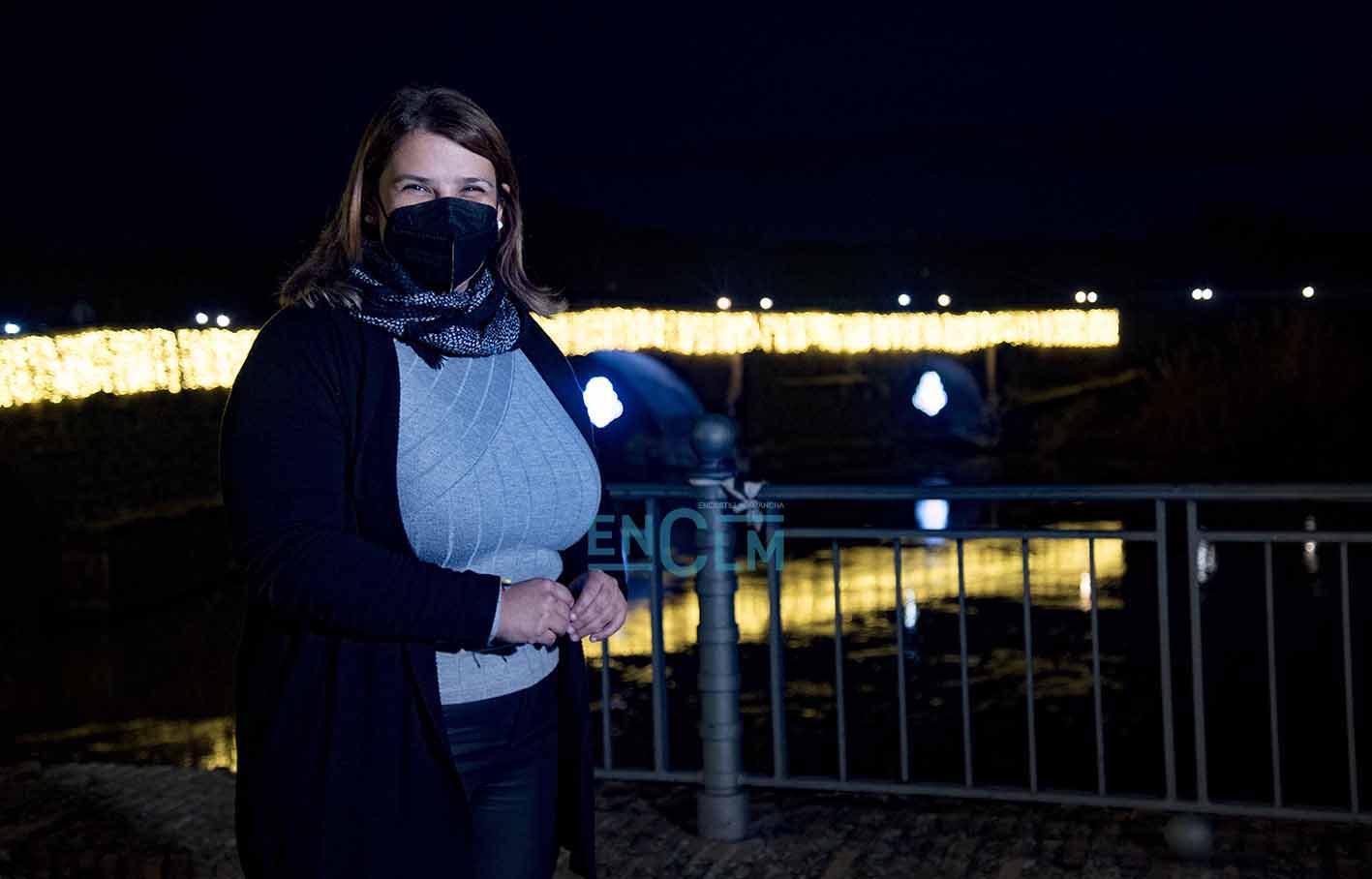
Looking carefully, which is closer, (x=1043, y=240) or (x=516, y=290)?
(x=516, y=290)

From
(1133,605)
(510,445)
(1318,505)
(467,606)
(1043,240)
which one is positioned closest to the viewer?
(467,606)

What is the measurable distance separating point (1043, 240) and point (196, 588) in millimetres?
58755

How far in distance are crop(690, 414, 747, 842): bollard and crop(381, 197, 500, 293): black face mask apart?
110 inches

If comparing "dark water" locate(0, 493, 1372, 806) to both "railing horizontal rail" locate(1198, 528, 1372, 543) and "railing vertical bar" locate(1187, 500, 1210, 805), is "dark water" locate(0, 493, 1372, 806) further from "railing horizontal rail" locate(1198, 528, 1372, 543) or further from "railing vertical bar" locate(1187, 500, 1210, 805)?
"railing horizontal rail" locate(1198, 528, 1372, 543)

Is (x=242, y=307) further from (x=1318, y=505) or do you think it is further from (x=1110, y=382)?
(x=1110, y=382)

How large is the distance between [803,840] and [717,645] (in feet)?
2.39

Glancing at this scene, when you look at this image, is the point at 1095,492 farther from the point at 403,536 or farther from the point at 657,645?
the point at 403,536

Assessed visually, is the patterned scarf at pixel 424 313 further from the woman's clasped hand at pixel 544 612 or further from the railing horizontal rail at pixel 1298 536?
the railing horizontal rail at pixel 1298 536

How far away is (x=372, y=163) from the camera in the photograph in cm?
214

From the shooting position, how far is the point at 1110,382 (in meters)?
44.6

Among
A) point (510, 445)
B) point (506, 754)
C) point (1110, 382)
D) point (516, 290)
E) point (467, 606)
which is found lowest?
point (506, 754)

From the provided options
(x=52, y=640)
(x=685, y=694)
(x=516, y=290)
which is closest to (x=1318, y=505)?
(x=685, y=694)

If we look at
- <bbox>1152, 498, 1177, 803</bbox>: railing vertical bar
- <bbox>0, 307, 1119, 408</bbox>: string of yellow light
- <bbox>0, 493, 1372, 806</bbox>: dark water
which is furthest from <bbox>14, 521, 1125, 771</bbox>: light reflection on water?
<bbox>1152, 498, 1177, 803</bbox>: railing vertical bar

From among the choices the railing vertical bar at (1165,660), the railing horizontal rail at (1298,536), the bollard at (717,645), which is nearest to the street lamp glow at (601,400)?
the bollard at (717,645)
